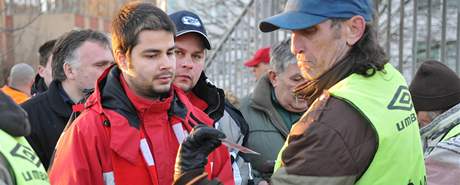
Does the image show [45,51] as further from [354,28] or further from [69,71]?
[354,28]

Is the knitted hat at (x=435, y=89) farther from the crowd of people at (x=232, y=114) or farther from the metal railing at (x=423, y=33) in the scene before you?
the metal railing at (x=423, y=33)

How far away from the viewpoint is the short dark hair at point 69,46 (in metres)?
4.30

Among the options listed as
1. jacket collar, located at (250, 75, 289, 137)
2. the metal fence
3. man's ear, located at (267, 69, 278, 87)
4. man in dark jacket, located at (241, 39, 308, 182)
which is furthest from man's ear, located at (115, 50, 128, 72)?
the metal fence

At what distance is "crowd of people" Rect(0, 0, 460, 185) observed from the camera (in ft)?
7.78

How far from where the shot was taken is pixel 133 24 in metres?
3.13

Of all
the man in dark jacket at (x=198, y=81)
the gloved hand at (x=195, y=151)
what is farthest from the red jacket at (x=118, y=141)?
the man in dark jacket at (x=198, y=81)

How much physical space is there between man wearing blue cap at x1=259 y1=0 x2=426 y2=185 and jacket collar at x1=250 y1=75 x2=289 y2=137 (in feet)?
4.58

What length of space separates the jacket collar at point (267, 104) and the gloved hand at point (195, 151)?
158 centimetres

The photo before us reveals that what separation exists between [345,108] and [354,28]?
1.25 feet

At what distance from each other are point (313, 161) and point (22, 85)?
719cm

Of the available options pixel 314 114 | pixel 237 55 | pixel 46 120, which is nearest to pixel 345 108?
pixel 314 114

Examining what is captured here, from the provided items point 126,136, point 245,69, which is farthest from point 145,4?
point 245,69

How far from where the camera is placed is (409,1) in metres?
Result: 7.24

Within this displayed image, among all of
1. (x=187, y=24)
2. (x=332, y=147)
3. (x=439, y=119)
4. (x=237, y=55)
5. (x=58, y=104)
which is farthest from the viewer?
(x=237, y=55)
